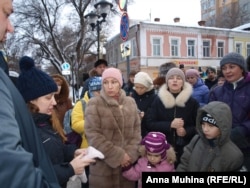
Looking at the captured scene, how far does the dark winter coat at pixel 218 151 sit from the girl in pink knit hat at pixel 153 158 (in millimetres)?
296

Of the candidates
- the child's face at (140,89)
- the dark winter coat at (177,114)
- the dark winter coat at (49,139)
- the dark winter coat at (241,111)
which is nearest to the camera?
the dark winter coat at (49,139)

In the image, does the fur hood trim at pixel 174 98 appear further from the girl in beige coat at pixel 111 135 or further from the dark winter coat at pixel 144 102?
the dark winter coat at pixel 144 102

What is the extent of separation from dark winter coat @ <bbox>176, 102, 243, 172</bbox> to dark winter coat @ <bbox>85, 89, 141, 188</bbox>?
73cm

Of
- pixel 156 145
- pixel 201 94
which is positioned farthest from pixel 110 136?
pixel 201 94

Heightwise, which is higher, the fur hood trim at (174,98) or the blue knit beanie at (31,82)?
the blue knit beanie at (31,82)

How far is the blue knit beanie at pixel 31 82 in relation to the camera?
1.79 m

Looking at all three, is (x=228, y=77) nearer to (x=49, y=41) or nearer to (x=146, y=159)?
(x=146, y=159)

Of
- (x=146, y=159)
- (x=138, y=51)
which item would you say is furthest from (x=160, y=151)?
(x=138, y=51)

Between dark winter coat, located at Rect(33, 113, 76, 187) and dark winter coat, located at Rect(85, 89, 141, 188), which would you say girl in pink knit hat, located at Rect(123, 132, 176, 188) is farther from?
dark winter coat, located at Rect(33, 113, 76, 187)

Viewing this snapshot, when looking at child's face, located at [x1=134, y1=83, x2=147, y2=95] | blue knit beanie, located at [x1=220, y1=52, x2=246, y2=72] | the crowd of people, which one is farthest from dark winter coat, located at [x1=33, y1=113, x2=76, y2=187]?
child's face, located at [x1=134, y1=83, x2=147, y2=95]

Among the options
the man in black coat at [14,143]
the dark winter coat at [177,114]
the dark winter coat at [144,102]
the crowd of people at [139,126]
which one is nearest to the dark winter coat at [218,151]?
the crowd of people at [139,126]

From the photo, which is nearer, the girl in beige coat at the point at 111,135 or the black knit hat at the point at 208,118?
the black knit hat at the point at 208,118

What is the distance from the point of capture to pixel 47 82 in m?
1.91

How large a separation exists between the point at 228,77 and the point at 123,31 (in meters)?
3.40
